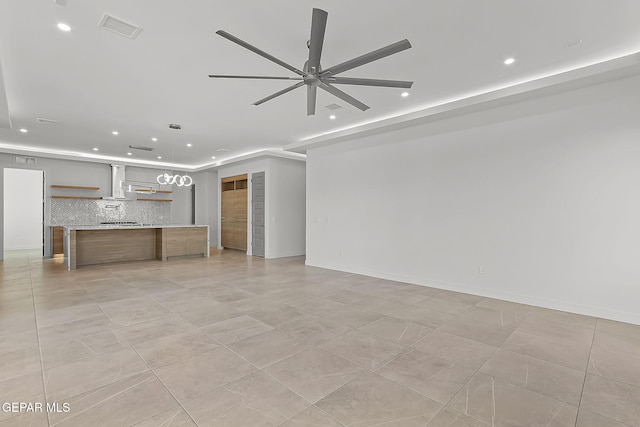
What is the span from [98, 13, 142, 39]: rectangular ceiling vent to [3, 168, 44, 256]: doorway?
10.2 metres

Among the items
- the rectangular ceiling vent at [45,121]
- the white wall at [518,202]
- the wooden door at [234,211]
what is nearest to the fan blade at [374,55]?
the white wall at [518,202]

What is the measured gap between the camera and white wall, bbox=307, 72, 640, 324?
367cm

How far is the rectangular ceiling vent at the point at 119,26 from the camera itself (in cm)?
279

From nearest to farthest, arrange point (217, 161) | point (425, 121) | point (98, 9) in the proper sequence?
point (98, 9), point (425, 121), point (217, 161)

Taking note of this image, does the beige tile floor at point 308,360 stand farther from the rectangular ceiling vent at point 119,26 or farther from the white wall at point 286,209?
the white wall at point 286,209

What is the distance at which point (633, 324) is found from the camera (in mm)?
3516

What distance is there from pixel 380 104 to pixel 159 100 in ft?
11.3

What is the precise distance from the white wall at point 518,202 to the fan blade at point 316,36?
10.4 feet

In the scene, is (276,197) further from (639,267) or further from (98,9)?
(639,267)

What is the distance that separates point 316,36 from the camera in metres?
2.36

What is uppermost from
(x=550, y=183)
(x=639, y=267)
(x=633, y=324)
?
(x=550, y=183)

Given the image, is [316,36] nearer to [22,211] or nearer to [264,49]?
[264,49]

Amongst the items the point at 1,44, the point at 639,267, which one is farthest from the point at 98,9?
the point at 639,267

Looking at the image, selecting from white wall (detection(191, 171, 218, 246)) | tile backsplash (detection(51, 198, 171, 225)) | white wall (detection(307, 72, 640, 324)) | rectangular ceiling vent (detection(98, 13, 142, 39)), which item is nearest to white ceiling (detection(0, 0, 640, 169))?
rectangular ceiling vent (detection(98, 13, 142, 39))
